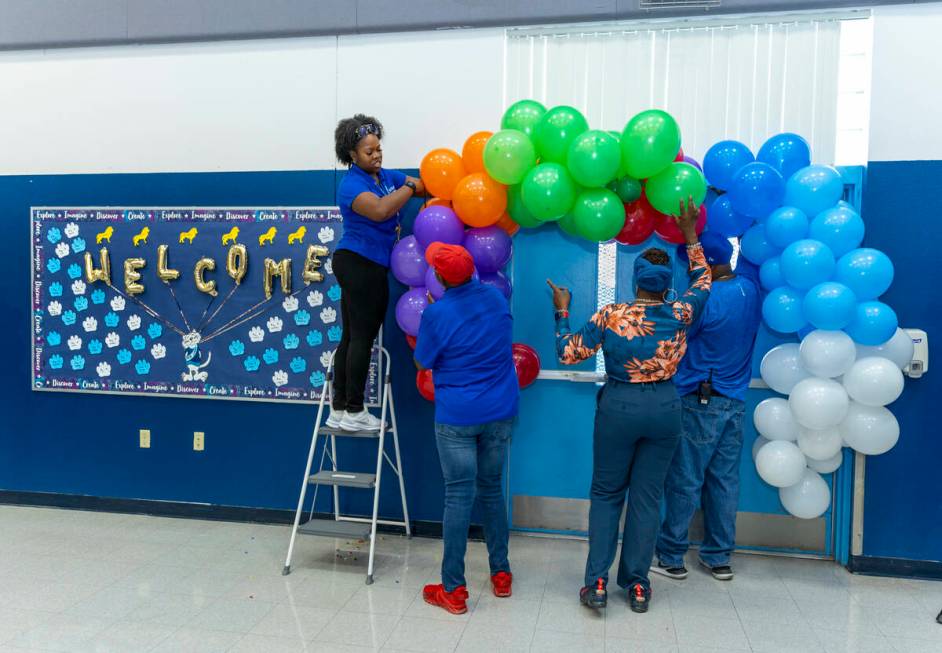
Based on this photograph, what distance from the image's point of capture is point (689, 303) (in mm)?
2791

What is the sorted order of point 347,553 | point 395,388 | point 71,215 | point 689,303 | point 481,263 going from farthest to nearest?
point 71,215 < point 395,388 < point 347,553 < point 481,263 < point 689,303

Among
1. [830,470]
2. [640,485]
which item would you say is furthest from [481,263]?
[830,470]

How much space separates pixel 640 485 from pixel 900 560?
1.61m

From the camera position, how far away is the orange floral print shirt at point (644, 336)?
2727mm

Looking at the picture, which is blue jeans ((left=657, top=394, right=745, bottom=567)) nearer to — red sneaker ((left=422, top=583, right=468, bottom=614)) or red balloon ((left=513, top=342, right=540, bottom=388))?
red balloon ((left=513, top=342, right=540, bottom=388))

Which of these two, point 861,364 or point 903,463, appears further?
point 903,463

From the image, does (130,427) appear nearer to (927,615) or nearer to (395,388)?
(395,388)

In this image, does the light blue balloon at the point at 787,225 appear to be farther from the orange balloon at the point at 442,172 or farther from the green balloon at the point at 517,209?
the orange balloon at the point at 442,172

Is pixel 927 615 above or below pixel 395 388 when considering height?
below

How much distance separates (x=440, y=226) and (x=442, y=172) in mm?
267

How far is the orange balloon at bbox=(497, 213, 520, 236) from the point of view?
3306mm

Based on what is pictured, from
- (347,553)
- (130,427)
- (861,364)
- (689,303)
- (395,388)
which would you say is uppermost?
(689,303)

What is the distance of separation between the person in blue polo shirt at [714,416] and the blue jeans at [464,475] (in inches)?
35.5

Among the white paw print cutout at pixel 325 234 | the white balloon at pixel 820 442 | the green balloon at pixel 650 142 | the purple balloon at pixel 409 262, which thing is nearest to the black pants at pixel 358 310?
the purple balloon at pixel 409 262
